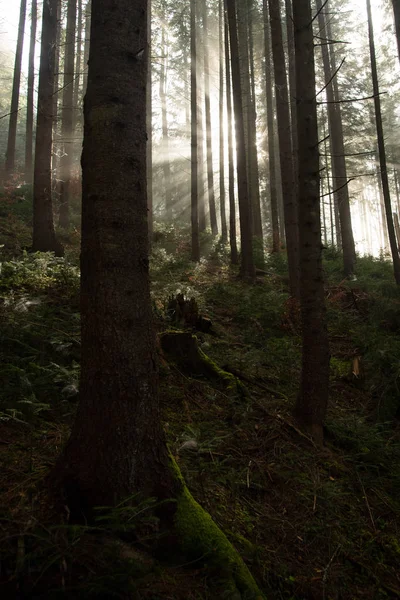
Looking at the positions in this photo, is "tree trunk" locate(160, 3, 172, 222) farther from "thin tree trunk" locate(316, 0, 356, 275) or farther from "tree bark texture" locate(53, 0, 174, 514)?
"tree bark texture" locate(53, 0, 174, 514)

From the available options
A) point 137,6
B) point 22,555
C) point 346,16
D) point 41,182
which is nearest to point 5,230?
point 41,182

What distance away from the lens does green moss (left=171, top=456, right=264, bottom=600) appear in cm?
222

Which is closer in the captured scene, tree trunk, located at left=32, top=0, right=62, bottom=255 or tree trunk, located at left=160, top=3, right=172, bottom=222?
tree trunk, located at left=32, top=0, right=62, bottom=255

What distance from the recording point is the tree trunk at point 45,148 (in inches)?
374

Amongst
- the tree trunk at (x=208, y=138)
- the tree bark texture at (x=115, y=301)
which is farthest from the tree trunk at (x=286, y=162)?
the tree trunk at (x=208, y=138)

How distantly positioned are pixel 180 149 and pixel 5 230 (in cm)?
2034

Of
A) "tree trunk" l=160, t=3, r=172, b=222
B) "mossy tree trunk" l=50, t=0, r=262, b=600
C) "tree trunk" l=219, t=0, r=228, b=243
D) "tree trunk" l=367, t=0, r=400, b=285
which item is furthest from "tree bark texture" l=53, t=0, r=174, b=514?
"tree trunk" l=160, t=3, r=172, b=222

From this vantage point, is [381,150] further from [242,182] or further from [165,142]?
[165,142]

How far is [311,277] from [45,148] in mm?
8431

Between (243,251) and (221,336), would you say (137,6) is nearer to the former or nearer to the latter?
(221,336)

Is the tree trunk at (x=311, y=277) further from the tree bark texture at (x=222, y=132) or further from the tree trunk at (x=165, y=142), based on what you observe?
the tree trunk at (x=165, y=142)

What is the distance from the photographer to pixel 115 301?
97.2 inches

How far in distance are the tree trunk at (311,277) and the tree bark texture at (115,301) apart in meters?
2.35

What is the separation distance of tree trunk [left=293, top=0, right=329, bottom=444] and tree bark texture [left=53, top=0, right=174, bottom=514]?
235 cm
